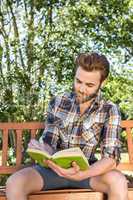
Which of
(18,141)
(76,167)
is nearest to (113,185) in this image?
(76,167)

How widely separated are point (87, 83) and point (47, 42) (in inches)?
259

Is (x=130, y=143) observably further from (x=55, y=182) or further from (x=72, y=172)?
(x=72, y=172)

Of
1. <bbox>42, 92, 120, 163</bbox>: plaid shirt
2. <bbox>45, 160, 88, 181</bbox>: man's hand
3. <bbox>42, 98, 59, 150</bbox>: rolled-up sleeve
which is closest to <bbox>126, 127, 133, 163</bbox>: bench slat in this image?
<bbox>42, 92, 120, 163</bbox>: plaid shirt

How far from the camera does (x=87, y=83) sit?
11.5 feet

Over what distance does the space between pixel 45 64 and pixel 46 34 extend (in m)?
0.58

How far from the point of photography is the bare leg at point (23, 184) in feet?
11.0

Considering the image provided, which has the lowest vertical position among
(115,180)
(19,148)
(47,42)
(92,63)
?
(19,148)

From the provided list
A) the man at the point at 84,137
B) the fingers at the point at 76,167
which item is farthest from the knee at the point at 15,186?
the fingers at the point at 76,167

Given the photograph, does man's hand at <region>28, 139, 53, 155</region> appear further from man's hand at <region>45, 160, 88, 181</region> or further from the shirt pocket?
the shirt pocket

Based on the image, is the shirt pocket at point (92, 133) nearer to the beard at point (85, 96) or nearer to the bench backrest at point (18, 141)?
the beard at point (85, 96)

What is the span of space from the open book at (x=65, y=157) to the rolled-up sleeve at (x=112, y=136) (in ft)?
0.79

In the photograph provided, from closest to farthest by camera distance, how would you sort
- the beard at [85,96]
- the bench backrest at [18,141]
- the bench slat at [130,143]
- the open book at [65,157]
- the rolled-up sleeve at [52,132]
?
1. the open book at [65,157]
2. the beard at [85,96]
3. the rolled-up sleeve at [52,132]
4. the bench backrest at [18,141]
5. the bench slat at [130,143]

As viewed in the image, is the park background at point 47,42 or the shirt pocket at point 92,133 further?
the park background at point 47,42

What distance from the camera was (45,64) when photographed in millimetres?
9898
